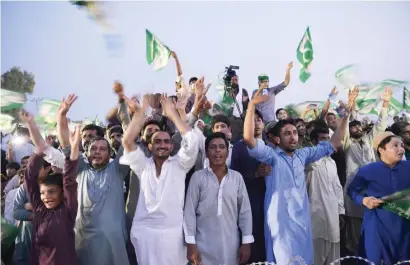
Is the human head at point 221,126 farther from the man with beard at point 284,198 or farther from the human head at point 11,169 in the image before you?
the human head at point 11,169

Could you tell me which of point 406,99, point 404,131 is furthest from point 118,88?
point 406,99

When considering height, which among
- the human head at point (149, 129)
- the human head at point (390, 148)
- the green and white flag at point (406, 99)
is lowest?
the human head at point (390, 148)

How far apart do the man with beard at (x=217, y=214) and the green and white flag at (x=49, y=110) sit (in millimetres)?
4406

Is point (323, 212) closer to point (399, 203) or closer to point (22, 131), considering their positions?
point (399, 203)

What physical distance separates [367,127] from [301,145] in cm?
287

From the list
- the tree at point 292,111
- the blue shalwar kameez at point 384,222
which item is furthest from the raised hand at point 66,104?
the tree at point 292,111

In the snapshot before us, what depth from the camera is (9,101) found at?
6.24 meters

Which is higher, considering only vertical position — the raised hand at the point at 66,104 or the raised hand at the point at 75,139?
the raised hand at the point at 66,104

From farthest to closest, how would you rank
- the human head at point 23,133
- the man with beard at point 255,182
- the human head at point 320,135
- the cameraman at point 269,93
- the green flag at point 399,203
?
the human head at point 23,133 < the cameraman at point 269,93 < the human head at point 320,135 < the man with beard at point 255,182 < the green flag at point 399,203

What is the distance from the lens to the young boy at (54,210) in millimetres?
4414

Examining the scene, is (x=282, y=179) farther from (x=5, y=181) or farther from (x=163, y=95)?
(x=5, y=181)

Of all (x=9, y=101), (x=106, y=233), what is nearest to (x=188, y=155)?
(x=106, y=233)

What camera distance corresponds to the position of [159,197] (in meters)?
4.74

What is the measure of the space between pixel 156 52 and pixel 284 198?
5051mm
